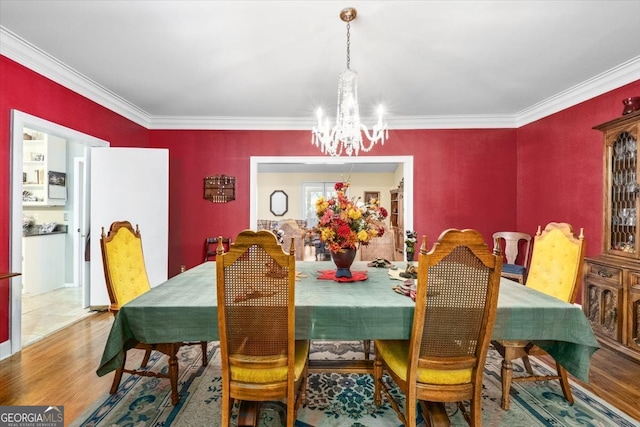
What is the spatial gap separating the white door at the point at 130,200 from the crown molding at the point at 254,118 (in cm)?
67

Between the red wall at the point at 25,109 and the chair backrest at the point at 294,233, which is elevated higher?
the red wall at the point at 25,109

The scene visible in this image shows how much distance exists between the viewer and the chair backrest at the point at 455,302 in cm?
134

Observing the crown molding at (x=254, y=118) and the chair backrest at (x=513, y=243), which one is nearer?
the crown molding at (x=254, y=118)

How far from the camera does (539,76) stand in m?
3.07

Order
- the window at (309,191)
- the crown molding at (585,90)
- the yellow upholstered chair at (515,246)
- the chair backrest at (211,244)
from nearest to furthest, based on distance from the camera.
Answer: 1. the crown molding at (585,90)
2. the yellow upholstered chair at (515,246)
3. the chair backrest at (211,244)
4. the window at (309,191)

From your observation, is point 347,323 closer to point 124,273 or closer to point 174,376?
point 174,376

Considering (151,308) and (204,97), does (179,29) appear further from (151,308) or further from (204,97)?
(151,308)

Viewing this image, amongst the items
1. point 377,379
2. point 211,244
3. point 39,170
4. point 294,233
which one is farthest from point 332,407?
point 39,170

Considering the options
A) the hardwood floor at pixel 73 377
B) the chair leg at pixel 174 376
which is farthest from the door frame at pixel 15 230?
the chair leg at pixel 174 376

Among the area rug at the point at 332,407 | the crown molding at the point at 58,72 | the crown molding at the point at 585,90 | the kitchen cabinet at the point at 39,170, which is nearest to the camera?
the area rug at the point at 332,407

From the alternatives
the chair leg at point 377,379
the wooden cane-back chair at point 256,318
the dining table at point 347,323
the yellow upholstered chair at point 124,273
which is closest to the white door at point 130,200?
the yellow upholstered chair at point 124,273

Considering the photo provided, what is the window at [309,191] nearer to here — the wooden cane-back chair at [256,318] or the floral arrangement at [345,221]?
the floral arrangement at [345,221]

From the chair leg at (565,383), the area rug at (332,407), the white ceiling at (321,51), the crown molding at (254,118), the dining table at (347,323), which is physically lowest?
the area rug at (332,407)

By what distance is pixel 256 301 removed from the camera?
1.37 meters
